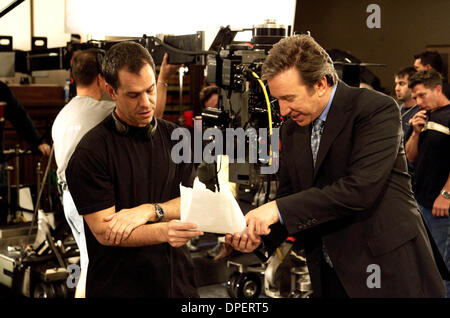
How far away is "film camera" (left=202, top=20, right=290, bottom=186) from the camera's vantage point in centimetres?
229

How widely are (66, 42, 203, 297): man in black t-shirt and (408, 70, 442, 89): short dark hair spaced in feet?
7.49

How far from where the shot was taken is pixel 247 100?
2336mm

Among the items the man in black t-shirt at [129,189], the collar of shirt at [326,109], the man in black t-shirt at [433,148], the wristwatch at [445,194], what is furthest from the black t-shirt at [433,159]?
the man in black t-shirt at [129,189]

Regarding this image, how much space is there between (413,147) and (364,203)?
7.52 ft

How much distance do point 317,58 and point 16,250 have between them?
10.8ft

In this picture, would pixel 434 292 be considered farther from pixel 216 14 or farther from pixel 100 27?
pixel 100 27

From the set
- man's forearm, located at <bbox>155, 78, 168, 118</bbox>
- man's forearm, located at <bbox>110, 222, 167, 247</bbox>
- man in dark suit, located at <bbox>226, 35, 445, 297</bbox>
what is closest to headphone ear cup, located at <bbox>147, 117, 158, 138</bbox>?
man's forearm, located at <bbox>110, 222, 167, 247</bbox>

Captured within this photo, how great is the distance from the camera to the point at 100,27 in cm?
271

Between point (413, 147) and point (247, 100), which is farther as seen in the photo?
point (413, 147)

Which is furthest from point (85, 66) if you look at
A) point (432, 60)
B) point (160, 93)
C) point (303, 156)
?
point (432, 60)
